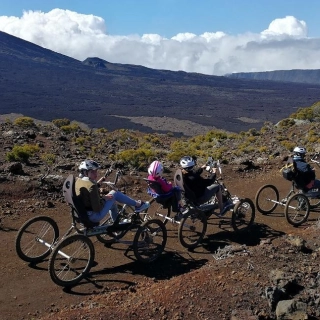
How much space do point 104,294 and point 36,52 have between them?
18404 cm

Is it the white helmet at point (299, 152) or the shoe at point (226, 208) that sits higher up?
the white helmet at point (299, 152)

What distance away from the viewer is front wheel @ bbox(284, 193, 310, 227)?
27.1 ft

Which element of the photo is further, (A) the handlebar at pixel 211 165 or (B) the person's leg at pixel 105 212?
(A) the handlebar at pixel 211 165

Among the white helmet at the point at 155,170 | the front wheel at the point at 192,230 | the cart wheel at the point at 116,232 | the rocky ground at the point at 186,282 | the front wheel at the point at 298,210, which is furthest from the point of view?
the front wheel at the point at 298,210

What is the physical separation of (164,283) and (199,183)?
6.98 feet

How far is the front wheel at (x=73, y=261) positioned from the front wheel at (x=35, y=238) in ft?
1.25

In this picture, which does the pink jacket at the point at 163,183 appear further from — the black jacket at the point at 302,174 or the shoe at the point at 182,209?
the black jacket at the point at 302,174

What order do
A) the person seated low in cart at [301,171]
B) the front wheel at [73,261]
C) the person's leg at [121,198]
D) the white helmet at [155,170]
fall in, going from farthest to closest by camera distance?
the person seated low in cart at [301,171] < the white helmet at [155,170] < the person's leg at [121,198] < the front wheel at [73,261]

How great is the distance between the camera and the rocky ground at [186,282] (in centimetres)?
473

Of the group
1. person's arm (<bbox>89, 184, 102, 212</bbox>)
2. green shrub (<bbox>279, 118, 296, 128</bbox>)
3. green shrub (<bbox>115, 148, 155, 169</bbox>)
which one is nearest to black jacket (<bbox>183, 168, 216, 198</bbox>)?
person's arm (<bbox>89, 184, 102, 212</bbox>)

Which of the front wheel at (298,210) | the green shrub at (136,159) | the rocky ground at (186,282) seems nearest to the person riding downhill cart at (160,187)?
the rocky ground at (186,282)

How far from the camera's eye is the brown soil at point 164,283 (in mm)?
4762

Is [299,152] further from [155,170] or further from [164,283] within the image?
[164,283]

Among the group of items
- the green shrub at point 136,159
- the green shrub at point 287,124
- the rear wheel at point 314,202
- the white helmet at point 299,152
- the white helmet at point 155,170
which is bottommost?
the green shrub at point 136,159
